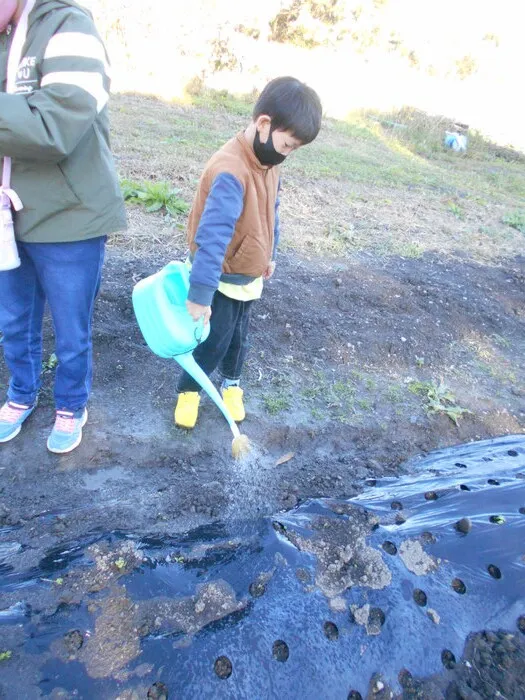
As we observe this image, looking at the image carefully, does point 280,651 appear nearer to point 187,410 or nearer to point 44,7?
point 187,410

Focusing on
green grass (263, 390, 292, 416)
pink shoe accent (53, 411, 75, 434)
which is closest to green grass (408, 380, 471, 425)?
green grass (263, 390, 292, 416)

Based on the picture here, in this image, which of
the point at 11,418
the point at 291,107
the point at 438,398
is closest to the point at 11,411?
the point at 11,418

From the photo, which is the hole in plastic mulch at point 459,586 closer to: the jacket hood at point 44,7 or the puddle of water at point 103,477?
the puddle of water at point 103,477

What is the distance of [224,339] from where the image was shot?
2107mm

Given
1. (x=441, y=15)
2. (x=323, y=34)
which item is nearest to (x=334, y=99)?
(x=323, y=34)

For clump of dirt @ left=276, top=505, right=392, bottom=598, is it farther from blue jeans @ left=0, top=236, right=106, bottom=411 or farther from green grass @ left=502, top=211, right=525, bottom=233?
green grass @ left=502, top=211, right=525, bottom=233

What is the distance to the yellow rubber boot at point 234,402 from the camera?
2.40 meters

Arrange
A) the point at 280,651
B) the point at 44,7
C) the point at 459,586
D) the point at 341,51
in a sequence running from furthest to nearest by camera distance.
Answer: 1. the point at 341,51
2. the point at 459,586
3. the point at 44,7
4. the point at 280,651

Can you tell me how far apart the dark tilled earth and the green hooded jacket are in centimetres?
97

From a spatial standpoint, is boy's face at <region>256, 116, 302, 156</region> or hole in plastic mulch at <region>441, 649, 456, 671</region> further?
boy's face at <region>256, 116, 302, 156</region>

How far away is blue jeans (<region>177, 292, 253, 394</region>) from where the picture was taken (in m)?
2.05

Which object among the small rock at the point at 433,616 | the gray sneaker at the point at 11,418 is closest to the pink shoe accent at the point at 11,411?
the gray sneaker at the point at 11,418

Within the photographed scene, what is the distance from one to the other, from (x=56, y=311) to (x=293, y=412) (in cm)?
128

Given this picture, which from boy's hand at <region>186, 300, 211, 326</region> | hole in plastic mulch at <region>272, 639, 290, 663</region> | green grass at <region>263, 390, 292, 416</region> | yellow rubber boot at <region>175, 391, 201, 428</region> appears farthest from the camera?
green grass at <region>263, 390, 292, 416</region>
